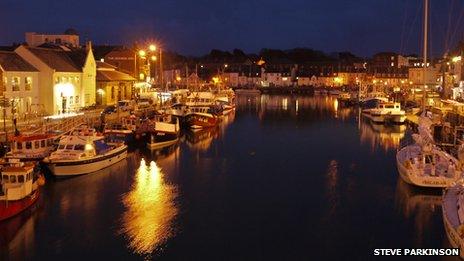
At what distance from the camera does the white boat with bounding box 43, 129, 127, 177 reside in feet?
87.6

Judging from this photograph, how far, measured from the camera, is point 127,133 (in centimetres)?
3744

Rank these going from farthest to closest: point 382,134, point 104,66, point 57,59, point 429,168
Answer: point 104,66, point 382,134, point 57,59, point 429,168

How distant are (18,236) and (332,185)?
46.3ft

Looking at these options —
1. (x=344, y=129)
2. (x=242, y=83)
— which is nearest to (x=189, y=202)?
(x=344, y=129)

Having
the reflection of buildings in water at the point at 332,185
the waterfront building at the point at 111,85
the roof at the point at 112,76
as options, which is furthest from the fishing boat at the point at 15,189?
the roof at the point at 112,76

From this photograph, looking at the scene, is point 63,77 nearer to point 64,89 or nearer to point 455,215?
point 64,89

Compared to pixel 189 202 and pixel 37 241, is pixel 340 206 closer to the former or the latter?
pixel 189 202

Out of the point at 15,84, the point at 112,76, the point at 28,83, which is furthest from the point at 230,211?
the point at 112,76

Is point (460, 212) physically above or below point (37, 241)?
above

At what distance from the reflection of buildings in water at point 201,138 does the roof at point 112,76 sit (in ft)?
34.4

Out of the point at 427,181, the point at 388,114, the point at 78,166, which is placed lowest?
the point at 427,181

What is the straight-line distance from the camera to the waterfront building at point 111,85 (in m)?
51.8

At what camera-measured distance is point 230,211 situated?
2231cm

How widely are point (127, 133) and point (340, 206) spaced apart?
18186 mm
